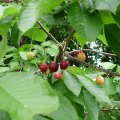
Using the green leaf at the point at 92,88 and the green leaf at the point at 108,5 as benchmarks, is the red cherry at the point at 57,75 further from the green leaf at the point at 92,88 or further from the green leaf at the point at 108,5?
the green leaf at the point at 108,5

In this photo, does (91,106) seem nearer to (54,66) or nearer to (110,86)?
(54,66)

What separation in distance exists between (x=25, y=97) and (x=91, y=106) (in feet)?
2.43

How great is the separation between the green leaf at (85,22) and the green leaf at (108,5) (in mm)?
47

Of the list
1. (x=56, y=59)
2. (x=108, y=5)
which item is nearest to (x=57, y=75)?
(x=56, y=59)

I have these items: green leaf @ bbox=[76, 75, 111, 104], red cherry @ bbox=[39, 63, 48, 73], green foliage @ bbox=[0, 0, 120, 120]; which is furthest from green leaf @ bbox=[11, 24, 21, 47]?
green leaf @ bbox=[76, 75, 111, 104]

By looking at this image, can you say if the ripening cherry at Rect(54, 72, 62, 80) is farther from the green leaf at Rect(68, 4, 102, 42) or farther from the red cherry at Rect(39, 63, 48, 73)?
the green leaf at Rect(68, 4, 102, 42)

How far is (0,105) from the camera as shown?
0.53m

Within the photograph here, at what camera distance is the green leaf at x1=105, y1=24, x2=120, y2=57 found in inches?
40.1

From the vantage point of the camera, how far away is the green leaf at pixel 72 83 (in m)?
1.10

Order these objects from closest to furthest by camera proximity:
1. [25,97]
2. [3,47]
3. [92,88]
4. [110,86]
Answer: [25,97], [3,47], [92,88], [110,86]

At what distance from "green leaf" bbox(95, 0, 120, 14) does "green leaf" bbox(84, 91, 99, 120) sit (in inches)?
15.8

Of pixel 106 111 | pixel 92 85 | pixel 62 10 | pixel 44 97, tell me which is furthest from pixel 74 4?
pixel 106 111

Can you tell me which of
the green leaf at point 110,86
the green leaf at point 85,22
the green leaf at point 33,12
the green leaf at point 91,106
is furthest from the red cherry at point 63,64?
the green leaf at point 110,86

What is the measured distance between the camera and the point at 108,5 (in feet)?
2.94
